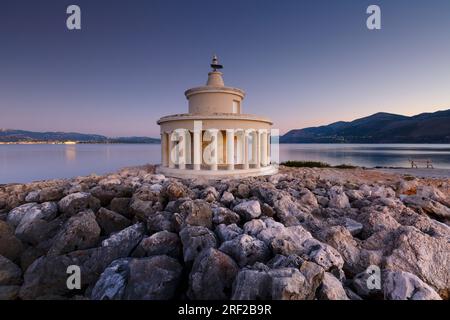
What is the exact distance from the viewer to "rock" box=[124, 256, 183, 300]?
10.2 ft

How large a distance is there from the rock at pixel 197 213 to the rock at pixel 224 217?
5.6 inches

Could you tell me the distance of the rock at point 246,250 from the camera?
3549 mm

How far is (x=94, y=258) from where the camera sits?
4008 mm

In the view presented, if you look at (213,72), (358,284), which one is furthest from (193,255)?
(213,72)

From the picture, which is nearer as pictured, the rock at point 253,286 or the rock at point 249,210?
the rock at point 253,286

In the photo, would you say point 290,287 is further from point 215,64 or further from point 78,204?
point 215,64

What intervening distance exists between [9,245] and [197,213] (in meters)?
4.07

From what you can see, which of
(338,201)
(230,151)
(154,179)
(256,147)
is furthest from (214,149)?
(338,201)

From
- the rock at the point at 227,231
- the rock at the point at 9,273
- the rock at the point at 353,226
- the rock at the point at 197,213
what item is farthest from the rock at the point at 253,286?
the rock at the point at 9,273

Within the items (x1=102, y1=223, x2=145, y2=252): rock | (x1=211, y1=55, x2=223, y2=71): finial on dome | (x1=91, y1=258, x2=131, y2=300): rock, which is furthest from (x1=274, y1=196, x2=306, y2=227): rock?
(x1=211, y1=55, x2=223, y2=71): finial on dome

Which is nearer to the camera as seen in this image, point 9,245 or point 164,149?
point 9,245

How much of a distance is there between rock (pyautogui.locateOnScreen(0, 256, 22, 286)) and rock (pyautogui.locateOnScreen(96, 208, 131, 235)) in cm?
155

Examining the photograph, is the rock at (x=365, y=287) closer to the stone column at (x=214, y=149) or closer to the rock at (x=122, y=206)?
the rock at (x=122, y=206)

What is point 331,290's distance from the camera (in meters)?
2.86
